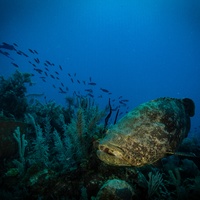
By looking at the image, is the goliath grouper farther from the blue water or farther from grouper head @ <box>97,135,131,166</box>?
the blue water

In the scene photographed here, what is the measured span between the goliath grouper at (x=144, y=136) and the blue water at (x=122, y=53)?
75437 mm

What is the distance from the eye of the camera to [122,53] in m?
138

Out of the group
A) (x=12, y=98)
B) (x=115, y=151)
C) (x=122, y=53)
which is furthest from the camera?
(x=122, y=53)

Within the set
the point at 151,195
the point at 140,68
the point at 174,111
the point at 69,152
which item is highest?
the point at 140,68

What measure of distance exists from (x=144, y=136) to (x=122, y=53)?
141 m

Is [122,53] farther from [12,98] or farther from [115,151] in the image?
[115,151]

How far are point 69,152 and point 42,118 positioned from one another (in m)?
3.24

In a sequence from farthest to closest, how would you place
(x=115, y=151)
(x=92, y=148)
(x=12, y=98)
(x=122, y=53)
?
(x=122, y=53)
(x=12, y=98)
(x=92, y=148)
(x=115, y=151)

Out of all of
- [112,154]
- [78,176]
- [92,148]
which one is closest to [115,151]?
[112,154]

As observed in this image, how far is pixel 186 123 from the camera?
12.5ft

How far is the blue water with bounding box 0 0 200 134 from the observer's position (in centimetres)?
8706

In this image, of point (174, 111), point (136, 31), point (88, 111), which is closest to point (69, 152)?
point (88, 111)

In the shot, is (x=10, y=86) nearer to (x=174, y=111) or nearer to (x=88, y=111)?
(x=88, y=111)

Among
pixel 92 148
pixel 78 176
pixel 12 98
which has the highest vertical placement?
pixel 12 98
